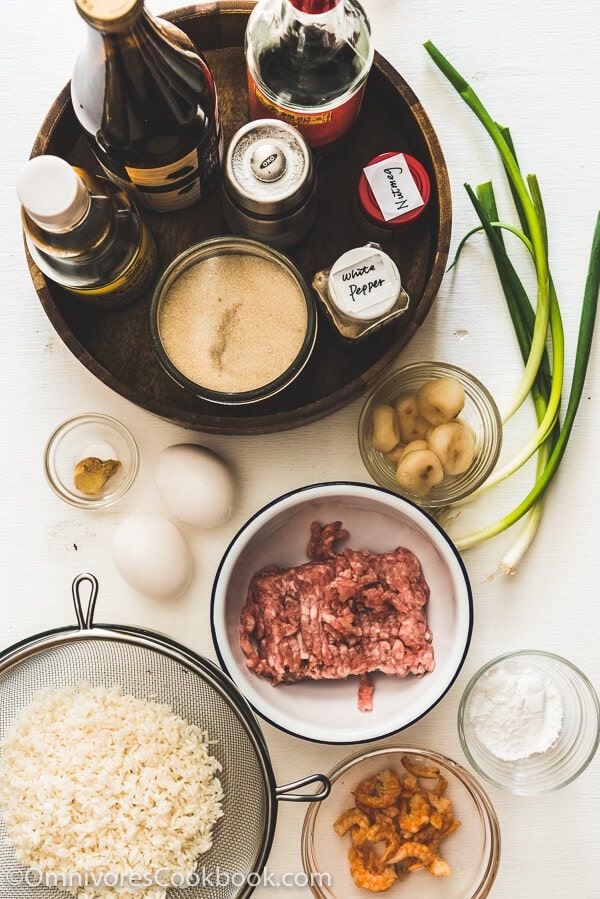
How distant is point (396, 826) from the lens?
1.09 m

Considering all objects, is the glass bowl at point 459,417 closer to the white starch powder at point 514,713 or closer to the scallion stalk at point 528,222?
the scallion stalk at point 528,222

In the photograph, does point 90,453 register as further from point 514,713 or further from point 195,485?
point 514,713

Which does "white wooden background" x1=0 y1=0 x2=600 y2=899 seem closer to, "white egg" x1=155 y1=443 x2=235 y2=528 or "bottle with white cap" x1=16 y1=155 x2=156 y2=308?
"white egg" x1=155 y1=443 x2=235 y2=528

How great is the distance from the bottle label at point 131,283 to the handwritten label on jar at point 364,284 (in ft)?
0.81

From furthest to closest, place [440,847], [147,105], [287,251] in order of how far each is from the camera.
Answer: [440,847], [287,251], [147,105]

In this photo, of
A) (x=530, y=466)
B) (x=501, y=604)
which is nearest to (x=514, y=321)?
(x=530, y=466)

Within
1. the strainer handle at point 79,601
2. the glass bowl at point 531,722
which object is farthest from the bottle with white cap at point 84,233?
the glass bowl at point 531,722

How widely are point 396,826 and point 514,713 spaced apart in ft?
0.80

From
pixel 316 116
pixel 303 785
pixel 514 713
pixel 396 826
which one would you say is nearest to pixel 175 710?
pixel 303 785

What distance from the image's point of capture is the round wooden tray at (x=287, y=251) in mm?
994

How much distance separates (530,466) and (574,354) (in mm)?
185

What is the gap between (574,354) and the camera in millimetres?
1131

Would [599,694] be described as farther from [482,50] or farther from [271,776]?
[482,50]

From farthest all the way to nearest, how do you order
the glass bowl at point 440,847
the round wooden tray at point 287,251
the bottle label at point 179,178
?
the glass bowl at point 440,847, the round wooden tray at point 287,251, the bottle label at point 179,178
